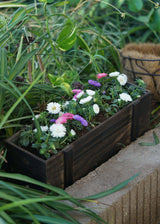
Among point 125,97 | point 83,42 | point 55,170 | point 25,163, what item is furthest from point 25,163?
point 83,42

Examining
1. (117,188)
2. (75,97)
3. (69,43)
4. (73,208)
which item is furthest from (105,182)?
(69,43)

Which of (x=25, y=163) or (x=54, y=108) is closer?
(x=25, y=163)

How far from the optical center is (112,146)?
1.30 m

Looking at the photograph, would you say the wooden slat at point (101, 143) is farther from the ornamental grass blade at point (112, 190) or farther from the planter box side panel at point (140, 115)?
the ornamental grass blade at point (112, 190)

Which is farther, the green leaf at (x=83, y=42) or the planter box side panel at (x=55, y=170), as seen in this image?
the green leaf at (x=83, y=42)

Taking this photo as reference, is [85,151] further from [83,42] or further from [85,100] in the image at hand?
[83,42]

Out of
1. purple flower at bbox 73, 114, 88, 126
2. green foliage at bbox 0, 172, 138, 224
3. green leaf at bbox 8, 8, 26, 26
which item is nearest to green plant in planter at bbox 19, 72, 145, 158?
purple flower at bbox 73, 114, 88, 126

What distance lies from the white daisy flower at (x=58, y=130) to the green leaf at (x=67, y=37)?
31 cm

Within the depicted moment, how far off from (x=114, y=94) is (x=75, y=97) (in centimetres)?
17

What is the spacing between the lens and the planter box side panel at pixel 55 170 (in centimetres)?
104

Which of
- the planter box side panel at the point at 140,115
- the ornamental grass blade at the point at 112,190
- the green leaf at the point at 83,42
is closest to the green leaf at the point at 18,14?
the green leaf at the point at 83,42

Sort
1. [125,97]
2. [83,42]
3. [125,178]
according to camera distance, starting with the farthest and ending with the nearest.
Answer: [83,42] → [125,97] → [125,178]

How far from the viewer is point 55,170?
1071 millimetres

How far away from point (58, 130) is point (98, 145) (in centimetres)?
19
